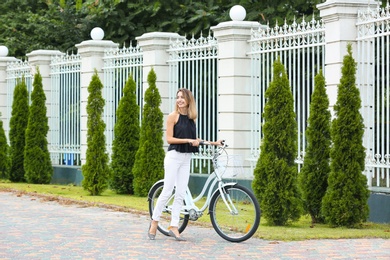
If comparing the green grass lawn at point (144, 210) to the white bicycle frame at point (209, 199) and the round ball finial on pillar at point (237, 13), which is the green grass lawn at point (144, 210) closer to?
the white bicycle frame at point (209, 199)

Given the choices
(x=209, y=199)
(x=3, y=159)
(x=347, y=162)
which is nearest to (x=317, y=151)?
(x=347, y=162)

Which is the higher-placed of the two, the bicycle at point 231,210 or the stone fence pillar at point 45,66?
the stone fence pillar at point 45,66

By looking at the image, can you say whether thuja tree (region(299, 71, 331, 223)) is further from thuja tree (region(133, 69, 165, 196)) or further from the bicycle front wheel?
thuja tree (region(133, 69, 165, 196))

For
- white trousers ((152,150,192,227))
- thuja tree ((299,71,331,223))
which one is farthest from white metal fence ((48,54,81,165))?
white trousers ((152,150,192,227))

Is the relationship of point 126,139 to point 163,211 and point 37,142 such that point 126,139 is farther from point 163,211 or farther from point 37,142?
point 163,211

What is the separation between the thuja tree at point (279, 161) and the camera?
1199 centimetres

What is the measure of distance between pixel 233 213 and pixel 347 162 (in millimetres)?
1978

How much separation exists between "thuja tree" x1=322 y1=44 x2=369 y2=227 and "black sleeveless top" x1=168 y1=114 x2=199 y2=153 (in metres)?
2.04

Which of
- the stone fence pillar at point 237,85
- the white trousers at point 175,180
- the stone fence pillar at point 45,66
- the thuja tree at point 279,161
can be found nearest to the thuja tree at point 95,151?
the stone fence pillar at point 237,85

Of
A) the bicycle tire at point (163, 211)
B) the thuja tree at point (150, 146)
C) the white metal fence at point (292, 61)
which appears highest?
the white metal fence at point (292, 61)

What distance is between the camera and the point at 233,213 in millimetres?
10562

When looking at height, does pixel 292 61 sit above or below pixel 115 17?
below

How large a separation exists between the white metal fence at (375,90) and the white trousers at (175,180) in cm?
299

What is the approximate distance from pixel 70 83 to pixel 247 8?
14.1 feet
